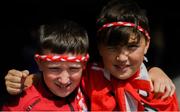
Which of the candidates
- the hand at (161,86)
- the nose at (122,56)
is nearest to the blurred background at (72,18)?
the hand at (161,86)

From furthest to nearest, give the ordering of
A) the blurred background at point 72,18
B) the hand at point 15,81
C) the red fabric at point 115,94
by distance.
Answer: the blurred background at point 72,18 < the red fabric at point 115,94 < the hand at point 15,81

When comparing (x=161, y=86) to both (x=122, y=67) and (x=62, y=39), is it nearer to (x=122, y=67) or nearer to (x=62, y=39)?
(x=122, y=67)

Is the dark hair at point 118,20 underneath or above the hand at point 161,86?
above

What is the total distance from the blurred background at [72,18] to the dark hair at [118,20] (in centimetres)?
122

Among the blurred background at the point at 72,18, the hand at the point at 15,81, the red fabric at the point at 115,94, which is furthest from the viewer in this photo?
the blurred background at the point at 72,18

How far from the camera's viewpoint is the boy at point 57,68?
155 centimetres

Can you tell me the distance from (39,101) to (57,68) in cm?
18

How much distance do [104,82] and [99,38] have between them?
0.22m

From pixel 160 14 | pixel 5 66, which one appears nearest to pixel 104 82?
pixel 5 66

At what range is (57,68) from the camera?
1.55 meters

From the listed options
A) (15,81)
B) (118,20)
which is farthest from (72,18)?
(15,81)

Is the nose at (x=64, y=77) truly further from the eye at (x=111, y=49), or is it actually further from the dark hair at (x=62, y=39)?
the eye at (x=111, y=49)

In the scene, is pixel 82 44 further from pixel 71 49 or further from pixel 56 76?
pixel 56 76

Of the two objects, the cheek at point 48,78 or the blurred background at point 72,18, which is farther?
the blurred background at point 72,18
